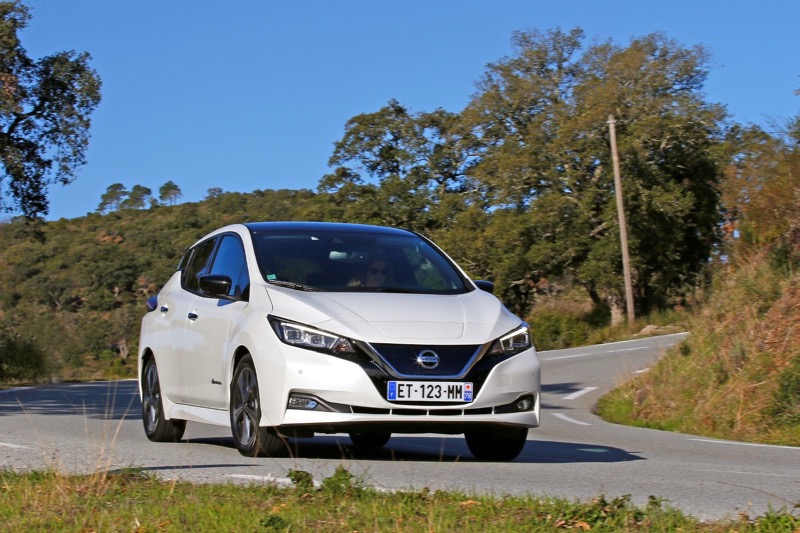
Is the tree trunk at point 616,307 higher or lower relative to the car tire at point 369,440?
higher

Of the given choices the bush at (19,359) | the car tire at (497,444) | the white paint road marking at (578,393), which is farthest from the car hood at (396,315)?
the bush at (19,359)

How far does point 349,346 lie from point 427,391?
0.56 m

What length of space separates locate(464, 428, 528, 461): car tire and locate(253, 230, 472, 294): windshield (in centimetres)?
106

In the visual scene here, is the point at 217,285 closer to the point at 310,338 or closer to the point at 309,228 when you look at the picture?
the point at 309,228

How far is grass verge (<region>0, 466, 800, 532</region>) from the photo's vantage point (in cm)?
514

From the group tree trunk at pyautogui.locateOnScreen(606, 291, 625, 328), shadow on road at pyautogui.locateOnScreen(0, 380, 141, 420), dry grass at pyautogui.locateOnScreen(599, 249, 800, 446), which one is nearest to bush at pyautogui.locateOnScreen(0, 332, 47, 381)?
shadow on road at pyautogui.locateOnScreen(0, 380, 141, 420)

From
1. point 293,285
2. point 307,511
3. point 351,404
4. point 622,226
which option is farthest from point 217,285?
→ point 622,226

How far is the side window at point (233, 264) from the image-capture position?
358 inches

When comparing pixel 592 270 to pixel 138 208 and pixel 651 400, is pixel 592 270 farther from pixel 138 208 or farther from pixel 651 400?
pixel 138 208

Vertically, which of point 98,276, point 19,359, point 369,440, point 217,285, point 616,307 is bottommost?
point 369,440

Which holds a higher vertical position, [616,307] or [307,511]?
[616,307]

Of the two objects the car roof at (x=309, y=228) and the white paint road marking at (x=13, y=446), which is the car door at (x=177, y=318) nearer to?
the car roof at (x=309, y=228)

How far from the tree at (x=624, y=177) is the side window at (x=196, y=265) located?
1484 inches

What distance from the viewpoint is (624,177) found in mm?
47750
